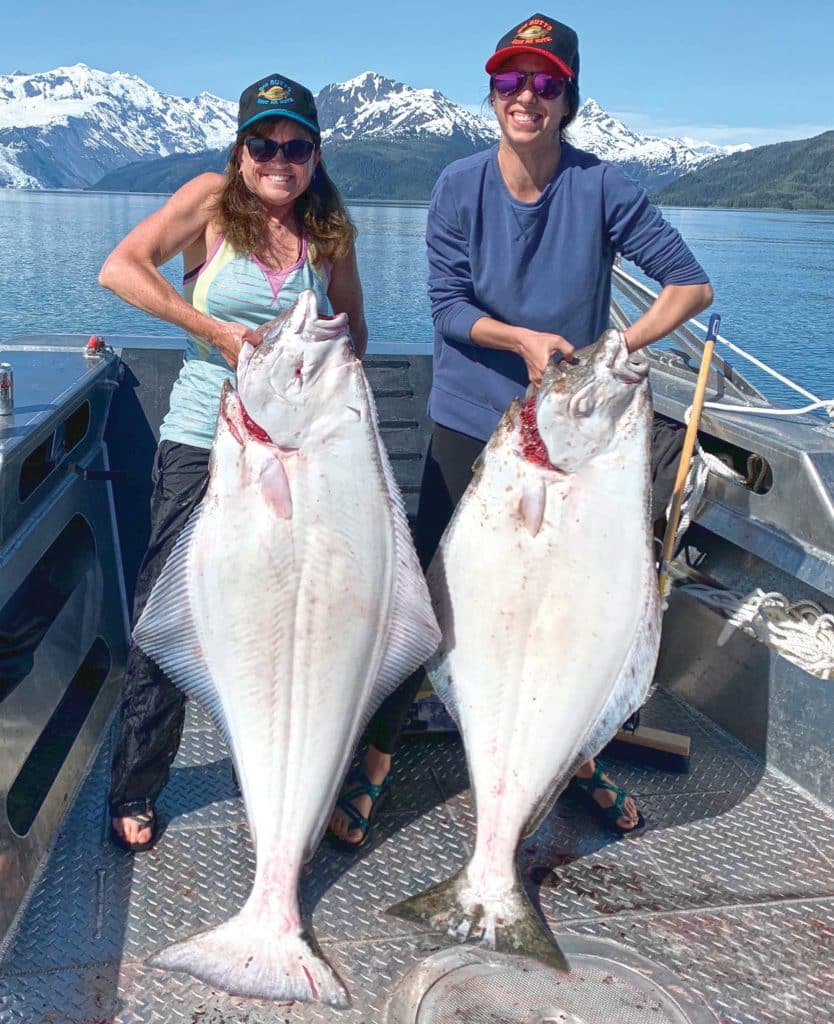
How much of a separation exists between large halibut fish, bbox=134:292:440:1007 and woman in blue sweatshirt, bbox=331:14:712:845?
491 millimetres

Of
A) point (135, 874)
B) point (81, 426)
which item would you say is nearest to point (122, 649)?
point (81, 426)

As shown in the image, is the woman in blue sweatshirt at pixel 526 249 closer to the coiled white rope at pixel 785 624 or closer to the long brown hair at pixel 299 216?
the long brown hair at pixel 299 216

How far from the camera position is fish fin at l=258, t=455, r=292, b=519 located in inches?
78.3

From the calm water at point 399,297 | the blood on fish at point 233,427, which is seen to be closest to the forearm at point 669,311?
the blood on fish at point 233,427

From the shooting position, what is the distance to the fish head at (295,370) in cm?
194

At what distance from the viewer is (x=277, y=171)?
7.43 ft

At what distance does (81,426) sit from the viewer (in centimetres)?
321

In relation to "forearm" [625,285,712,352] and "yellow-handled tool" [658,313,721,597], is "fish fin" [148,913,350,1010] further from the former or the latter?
"forearm" [625,285,712,352]

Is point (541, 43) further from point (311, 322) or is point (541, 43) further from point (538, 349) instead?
point (311, 322)

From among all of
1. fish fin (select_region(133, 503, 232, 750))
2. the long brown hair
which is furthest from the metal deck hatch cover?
the long brown hair

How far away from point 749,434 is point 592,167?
49.3 inches

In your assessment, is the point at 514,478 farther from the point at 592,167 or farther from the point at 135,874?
the point at 135,874

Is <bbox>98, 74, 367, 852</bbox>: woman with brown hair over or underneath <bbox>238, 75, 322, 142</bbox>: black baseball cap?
underneath

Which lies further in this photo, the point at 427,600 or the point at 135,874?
the point at 135,874
